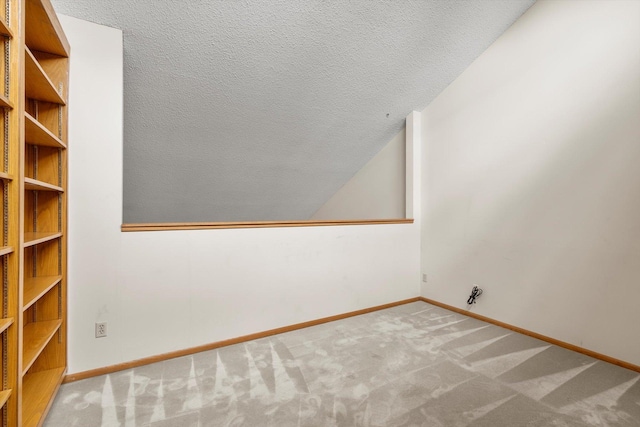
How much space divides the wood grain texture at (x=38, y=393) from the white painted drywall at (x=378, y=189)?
3.22m

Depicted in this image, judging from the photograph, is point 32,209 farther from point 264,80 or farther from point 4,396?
point 264,80

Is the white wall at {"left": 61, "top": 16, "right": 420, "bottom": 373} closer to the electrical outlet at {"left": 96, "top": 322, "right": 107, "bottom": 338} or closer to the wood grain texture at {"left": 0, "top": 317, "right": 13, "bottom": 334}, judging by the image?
the electrical outlet at {"left": 96, "top": 322, "right": 107, "bottom": 338}

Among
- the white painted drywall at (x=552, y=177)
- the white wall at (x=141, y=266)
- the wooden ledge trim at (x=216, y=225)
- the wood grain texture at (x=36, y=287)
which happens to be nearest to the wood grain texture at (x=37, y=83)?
the white wall at (x=141, y=266)

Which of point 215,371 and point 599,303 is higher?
point 599,303

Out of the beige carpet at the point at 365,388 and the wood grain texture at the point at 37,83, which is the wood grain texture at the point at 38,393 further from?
the wood grain texture at the point at 37,83

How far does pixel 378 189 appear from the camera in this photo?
394 cm

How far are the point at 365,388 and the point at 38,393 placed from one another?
163 centimetres

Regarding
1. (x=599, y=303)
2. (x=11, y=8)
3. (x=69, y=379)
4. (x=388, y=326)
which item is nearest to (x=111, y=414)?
(x=69, y=379)

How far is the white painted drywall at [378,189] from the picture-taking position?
3.64 m

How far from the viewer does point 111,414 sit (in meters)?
1.45

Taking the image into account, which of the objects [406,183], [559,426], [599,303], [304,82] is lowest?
[559,426]

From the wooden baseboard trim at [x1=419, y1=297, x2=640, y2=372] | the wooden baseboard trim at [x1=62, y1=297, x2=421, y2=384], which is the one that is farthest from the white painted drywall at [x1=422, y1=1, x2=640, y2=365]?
the wooden baseboard trim at [x1=62, y1=297, x2=421, y2=384]

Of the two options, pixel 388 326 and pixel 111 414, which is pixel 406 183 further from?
pixel 111 414

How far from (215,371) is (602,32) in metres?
3.38
